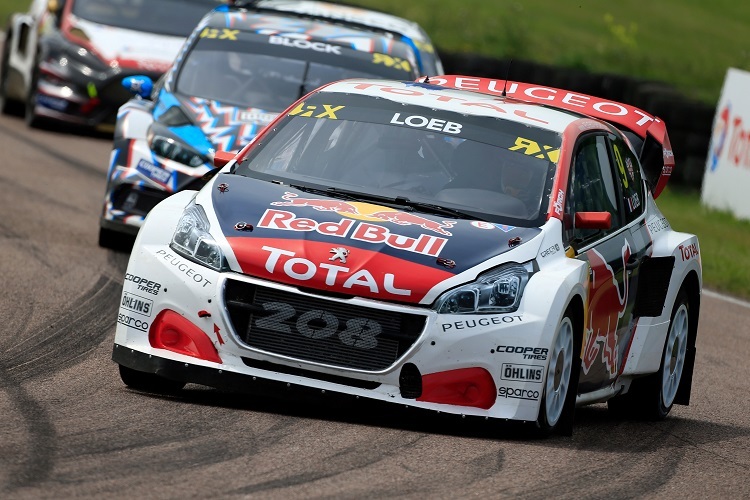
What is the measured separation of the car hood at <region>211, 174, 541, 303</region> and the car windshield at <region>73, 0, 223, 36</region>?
10.8m

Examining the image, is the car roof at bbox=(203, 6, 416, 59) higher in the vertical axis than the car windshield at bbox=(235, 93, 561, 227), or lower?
lower

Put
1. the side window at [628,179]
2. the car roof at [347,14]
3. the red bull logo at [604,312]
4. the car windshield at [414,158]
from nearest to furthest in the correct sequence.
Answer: the red bull logo at [604,312], the car windshield at [414,158], the side window at [628,179], the car roof at [347,14]

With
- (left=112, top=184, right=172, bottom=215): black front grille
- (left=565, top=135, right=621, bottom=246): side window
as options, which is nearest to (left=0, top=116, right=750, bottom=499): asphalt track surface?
(left=565, top=135, right=621, bottom=246): side window

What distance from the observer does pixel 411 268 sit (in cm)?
669

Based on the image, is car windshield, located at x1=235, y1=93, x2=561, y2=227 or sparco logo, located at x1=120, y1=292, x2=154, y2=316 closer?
sparco logo, located at x1=120, y1=292, x2=154, y2=316

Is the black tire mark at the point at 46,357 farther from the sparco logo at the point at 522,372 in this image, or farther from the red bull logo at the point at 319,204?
the sparco logo at the point at 522,372

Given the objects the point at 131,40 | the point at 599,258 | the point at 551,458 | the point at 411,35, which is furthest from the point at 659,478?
the point at 131,40

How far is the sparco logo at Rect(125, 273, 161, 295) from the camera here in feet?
22.8

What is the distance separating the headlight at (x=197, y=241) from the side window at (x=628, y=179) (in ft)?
7.45

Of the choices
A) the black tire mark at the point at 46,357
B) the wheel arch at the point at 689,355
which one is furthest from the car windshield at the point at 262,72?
the wheel arch at the point at 689,355

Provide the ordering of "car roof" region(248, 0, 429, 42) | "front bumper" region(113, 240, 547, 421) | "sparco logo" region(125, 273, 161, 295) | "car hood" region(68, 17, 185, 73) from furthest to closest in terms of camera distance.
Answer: "car hood" region(68, 17, 185, 73), "car roof" region(248, 0, 429, 42), "sparco logo" region(125, 273, 161, 295), "front bumper" region(113, 240, 547, 421)

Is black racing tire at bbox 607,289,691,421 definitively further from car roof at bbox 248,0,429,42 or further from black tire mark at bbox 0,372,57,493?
car roof at bbox 248,0,429,42

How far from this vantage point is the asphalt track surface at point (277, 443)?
568 cm

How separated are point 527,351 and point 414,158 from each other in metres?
1.42
